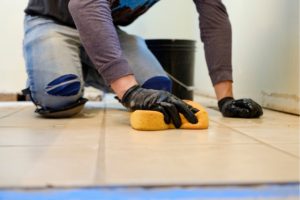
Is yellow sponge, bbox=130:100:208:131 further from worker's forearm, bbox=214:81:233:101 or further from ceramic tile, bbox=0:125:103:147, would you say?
worker's forearm, bbox=214:81:233:101

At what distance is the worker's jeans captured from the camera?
3.53ft

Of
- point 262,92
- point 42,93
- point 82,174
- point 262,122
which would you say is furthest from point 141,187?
point 262,92

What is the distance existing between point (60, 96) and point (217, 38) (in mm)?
441

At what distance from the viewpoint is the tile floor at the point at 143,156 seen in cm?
44

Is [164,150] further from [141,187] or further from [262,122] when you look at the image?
[262,122]

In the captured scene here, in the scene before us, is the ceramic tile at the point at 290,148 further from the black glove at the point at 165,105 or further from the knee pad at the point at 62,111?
the knee pad at the point at 62,111

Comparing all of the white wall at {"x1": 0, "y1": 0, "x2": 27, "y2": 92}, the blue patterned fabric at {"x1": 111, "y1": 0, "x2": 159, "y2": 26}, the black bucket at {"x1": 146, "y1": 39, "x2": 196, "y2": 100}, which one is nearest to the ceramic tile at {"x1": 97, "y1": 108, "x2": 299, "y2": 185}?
the blue patterned fabric at {"x1": 111, "y1": 0, "x2": 159, "y2": 26}

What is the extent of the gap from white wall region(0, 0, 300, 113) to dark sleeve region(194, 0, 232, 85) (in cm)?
20

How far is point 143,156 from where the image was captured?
0.55 m

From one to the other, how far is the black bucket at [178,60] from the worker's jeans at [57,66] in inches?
15.6

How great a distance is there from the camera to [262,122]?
981 millimetres

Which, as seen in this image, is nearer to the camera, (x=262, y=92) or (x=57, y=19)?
(x=57, y=19)

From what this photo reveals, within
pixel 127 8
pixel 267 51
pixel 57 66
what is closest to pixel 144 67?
pixel 127 8

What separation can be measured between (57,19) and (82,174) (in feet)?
2.85
